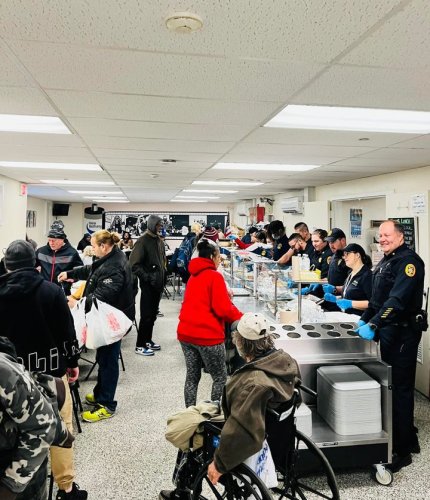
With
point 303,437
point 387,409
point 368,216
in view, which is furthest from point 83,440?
point 368,216

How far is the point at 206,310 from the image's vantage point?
8.78ft

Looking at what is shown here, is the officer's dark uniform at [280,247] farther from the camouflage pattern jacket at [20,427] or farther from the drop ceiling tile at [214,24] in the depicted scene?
the camouflage pattern jacket at [20,427]

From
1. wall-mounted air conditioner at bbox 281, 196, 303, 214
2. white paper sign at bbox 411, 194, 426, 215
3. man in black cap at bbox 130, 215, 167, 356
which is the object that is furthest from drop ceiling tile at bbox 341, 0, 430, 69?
wall-mounted air conditioner at bbox 281, 196, 303, 214

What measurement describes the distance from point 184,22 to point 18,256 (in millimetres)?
1301

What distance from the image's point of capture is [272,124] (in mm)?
2689

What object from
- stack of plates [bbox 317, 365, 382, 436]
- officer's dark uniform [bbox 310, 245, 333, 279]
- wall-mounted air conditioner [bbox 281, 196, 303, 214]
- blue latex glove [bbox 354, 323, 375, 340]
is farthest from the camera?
wall-mounted air conditioner [bbox 281, 196, 303, 214]

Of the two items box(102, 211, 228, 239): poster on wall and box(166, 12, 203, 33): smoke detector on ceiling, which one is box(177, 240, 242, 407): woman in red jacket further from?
box(102, 211, 228, 239): poster on wall

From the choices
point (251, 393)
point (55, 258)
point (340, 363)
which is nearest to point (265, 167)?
point (55, 258)

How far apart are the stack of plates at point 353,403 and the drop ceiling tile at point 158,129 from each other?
1755 mm

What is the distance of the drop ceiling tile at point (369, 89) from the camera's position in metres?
1.77

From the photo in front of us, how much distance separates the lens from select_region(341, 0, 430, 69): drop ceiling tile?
1269 mm

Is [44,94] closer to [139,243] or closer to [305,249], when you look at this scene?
[139,243]

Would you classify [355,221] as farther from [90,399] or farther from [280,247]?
[90,399]

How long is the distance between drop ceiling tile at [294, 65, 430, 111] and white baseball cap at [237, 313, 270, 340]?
3.73 ft
